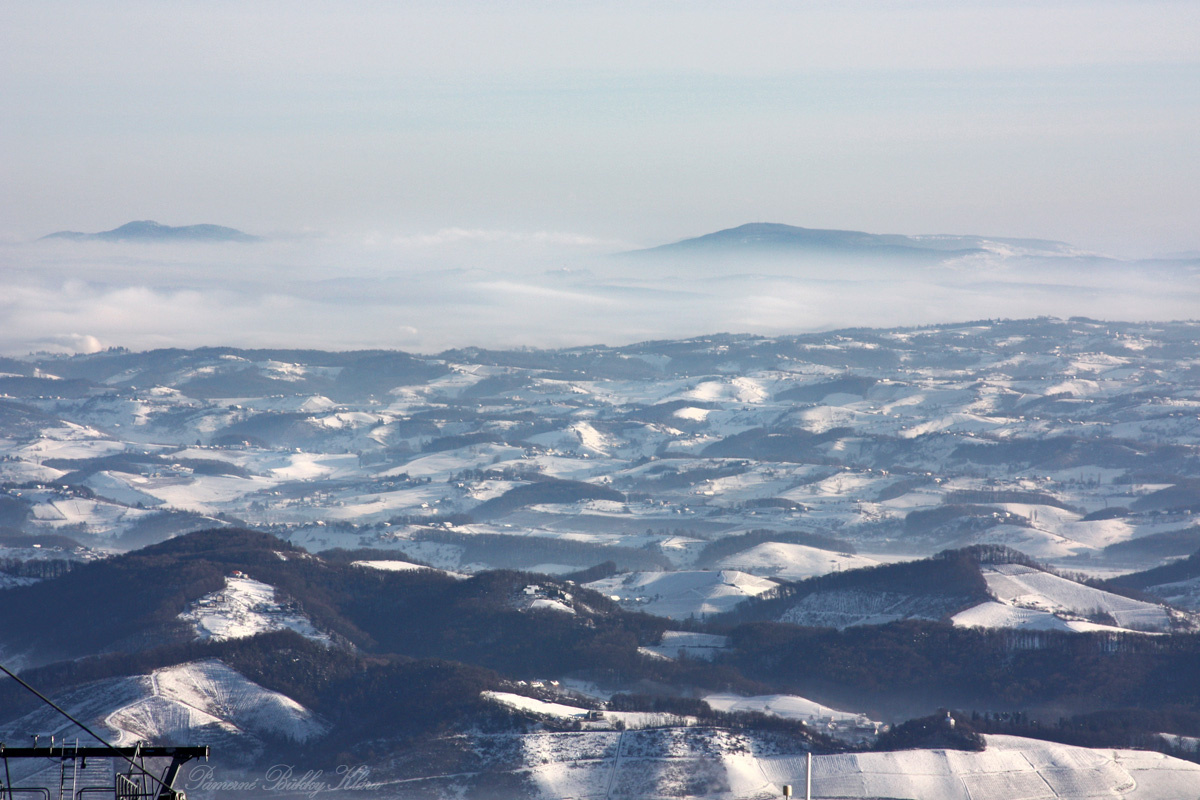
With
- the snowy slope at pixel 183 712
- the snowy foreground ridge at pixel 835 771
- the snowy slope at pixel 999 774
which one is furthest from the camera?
the snowy slope at pixel 183 712

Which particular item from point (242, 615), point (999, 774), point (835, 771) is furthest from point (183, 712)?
point (999, 774)

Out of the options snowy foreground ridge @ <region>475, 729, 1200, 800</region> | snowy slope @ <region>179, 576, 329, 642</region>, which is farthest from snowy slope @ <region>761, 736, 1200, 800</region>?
snowy slope @ <region>179, 576, 329, 642</region>

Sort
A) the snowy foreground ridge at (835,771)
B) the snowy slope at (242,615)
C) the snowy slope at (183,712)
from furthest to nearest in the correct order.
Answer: the snowy slope at (242,615) < the snowy slope at (183,712) < the snowy foreground ridge at (835,771)

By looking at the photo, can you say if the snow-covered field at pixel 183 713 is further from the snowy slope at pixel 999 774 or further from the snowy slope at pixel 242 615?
the snowy slope at pixel 999 774

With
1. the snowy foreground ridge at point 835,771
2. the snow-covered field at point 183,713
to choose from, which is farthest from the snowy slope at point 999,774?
the snow-covered field at point 183,713

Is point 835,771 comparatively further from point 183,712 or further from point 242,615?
point 242,615

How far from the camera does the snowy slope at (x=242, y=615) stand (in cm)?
17675

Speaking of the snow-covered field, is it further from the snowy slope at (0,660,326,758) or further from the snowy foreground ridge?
the snowy foreground ridge

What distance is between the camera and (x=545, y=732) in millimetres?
135750

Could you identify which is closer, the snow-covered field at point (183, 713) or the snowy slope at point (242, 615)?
the snow-covered field at point (183, 713)

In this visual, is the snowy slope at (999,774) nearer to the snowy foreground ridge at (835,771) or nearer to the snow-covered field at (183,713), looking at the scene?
the snowy foreground ridge at (835,771)

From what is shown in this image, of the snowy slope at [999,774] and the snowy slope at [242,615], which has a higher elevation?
the snowy slope at [242,615]

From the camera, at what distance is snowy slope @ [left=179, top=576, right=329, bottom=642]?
176750 millimetres

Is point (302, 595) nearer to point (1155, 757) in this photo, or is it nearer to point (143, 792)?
point (1155, 757)
